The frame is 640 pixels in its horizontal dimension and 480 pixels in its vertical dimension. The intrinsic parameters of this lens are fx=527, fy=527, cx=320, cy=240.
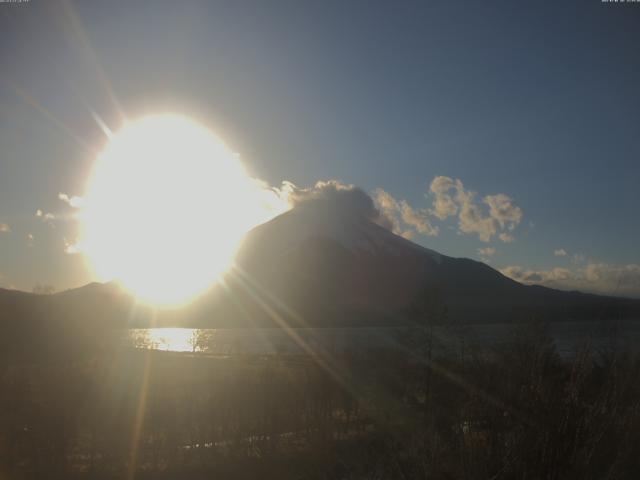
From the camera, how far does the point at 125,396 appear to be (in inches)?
769

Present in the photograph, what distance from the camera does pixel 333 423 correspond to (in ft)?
60.4

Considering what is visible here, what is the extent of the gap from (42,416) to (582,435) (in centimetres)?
1315

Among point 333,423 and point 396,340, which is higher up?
point 396,340

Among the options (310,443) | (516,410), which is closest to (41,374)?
(310,443)

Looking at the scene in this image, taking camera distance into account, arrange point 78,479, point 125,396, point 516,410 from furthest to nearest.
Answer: point 125,396 < point 78,479 < point 516,410

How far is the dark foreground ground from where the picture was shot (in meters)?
4.55

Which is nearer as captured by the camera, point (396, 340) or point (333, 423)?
point (333, 423)

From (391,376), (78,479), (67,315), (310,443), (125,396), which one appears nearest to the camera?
(78,479)

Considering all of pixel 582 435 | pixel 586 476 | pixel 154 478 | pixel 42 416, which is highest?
pixel 582 435

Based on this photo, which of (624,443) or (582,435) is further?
(624,443)

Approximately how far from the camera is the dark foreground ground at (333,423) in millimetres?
4551

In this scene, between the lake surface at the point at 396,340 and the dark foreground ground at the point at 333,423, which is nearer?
the dark foreground ground at the point at 333,423

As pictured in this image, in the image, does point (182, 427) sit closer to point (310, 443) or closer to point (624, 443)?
point (310, 443)

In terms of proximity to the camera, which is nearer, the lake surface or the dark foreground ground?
the dark foreground ground
